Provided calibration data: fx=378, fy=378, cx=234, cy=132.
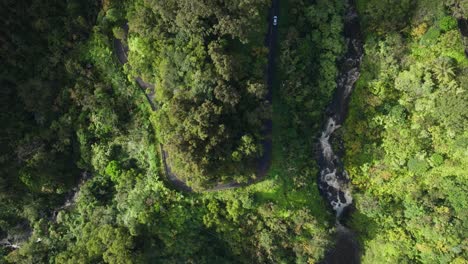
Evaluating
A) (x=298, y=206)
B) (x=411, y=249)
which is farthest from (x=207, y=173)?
(x=411, y=249)

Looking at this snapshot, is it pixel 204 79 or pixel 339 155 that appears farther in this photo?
pixel 339 155

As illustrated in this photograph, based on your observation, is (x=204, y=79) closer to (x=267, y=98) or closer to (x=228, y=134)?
(x=228, y=134)

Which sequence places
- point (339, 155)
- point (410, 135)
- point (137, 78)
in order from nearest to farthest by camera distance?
point (137, 78)
point (410, 135)
point (339, 155)

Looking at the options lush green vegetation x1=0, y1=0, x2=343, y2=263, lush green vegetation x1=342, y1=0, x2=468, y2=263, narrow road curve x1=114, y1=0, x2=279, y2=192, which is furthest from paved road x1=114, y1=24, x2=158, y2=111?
lush green vegetation x1=342, y1=0, x2=468, y2=263

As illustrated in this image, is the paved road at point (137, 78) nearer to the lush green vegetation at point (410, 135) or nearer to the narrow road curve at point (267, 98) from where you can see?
the narrow road curve at point (267, 98)

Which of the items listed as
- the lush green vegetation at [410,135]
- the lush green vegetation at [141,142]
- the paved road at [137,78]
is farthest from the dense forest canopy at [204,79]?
the lush green vegetation at [410,135]

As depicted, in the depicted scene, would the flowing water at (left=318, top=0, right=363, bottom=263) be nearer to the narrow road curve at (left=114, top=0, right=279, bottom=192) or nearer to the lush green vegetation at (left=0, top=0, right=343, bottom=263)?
the lush green vegetation at (left=0, top=0, right=343, bottom=263)

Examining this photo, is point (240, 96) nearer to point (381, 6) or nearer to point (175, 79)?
point (175, 79)

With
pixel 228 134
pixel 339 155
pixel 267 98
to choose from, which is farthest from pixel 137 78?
pixel 339 155
